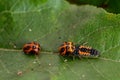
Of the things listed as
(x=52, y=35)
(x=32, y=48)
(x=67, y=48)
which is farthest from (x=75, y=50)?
(x=32, y=48)

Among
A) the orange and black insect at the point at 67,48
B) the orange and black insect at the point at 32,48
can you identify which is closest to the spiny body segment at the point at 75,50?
the orange and black insect at the point at 67,48

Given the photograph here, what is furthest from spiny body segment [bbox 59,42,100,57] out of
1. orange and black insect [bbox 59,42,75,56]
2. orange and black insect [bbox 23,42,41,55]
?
orange and black insect [bbox 23,42,41,55]

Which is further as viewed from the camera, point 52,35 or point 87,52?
point 52,35

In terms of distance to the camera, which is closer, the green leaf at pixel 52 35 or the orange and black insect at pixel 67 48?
the green leaf at pixel 52 35

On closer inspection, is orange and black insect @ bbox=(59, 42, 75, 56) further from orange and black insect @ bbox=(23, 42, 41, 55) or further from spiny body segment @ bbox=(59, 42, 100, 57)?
orange and black insect @ bbox=(23, 42, 41, 55)

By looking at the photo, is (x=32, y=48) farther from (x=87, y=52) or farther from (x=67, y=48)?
(x=87, y=52)

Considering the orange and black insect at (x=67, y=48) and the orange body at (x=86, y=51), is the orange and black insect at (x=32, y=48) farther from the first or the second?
the orange body at (x=86, y=51)
